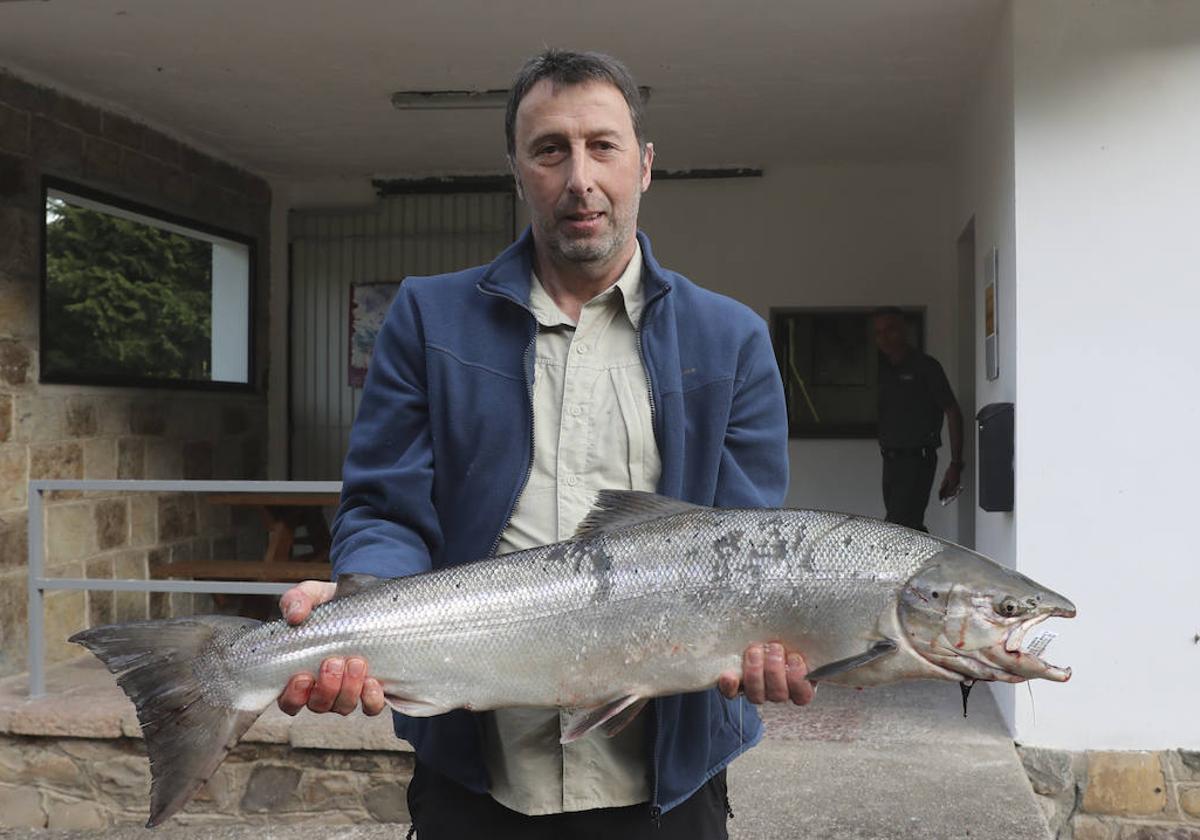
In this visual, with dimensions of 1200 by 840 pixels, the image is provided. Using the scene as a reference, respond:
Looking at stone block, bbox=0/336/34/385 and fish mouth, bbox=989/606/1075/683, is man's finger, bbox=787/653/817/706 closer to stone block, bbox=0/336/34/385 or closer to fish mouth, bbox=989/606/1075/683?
fish mouth, bbox=989/606/1075/683

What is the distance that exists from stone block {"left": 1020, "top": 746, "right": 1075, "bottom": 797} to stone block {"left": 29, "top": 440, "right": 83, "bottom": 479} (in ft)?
17.1

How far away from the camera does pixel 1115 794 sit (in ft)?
17.2

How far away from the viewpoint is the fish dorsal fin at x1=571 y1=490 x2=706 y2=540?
221cm

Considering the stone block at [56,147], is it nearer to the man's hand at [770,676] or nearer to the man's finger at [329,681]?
the man's finger at [329,681]

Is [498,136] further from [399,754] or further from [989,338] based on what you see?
[399,754]

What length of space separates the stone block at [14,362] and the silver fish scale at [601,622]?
4921mm

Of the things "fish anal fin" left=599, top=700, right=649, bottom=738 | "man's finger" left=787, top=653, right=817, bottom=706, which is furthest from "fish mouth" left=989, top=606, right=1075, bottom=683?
"fish anal fin" left=599, top=700, right=649, bottom=738

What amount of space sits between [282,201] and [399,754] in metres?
5.53

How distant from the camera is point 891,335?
8.27 meters

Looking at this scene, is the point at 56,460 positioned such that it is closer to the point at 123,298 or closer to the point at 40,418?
the point at 40,418

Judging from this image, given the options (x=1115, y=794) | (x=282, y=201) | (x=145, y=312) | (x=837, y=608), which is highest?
(x=282, y=201)

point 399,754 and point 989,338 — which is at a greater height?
point 989,338

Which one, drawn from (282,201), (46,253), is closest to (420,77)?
(46,253)

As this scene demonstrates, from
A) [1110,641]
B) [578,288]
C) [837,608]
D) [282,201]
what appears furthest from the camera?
[282,201]
